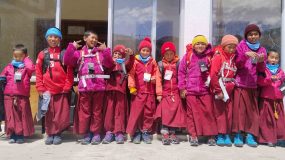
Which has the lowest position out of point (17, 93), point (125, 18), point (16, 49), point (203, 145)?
point (203, 145)

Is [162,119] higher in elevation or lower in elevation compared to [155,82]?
lower

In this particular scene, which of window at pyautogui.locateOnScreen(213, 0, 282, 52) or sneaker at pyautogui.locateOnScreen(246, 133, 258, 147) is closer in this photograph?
sneaker at pyautogui.locateOnScreen(246, 133, 258, 147)

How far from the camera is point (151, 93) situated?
565cm

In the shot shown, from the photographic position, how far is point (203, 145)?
5496 mm

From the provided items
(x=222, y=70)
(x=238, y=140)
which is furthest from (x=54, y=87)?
(x=238, y=140)

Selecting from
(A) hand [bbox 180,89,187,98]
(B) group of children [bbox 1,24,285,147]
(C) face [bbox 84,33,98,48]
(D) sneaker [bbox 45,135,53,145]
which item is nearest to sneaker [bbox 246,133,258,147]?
(B) group of children [bbox 1,24,285,147]

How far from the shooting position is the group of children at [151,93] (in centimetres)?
547

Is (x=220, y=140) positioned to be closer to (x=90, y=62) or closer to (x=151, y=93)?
(x=151, y=93)

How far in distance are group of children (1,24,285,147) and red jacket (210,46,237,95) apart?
0.6 inches

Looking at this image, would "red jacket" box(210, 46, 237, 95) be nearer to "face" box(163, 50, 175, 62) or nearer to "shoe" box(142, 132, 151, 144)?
"face" box(163, 50, 175, 62)

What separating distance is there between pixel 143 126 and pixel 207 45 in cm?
155

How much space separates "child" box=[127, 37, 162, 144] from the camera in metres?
5.57

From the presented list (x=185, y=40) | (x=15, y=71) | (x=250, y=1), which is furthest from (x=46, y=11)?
(x=250, y=1)

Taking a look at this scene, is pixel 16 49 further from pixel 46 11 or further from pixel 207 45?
pixel 207 45
